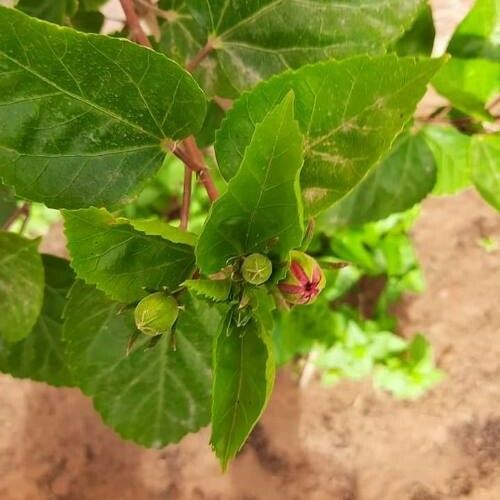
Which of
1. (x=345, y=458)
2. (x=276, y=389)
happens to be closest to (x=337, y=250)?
(x=276, y=389)

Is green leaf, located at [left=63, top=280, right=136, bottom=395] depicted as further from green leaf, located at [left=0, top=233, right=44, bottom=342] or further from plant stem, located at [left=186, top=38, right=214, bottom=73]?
plant stem, located at [left=186, top=38, right=214, bottom=73]

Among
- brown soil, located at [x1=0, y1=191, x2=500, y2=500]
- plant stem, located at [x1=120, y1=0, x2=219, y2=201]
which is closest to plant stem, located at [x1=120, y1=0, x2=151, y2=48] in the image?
plant stem, located at [x1=120, y1=0, x2=219, y2=201]

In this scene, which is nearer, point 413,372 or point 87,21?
point 87,21

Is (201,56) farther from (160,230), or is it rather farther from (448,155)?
(448,155)

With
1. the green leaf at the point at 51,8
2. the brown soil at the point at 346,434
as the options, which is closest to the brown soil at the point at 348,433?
the brown soil at the point at 346,434

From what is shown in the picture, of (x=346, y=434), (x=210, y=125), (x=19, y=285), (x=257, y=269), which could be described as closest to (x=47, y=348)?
(x=19, y=285)
